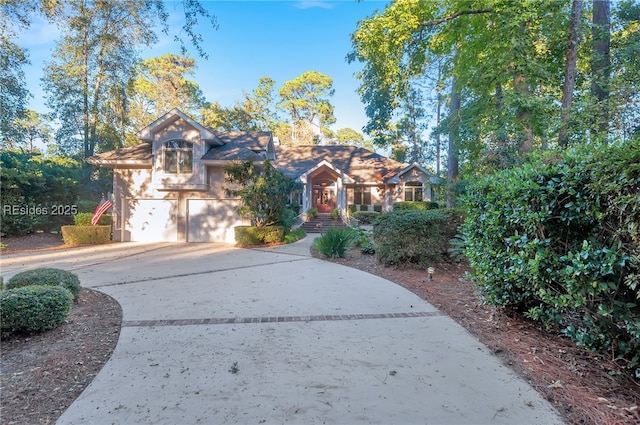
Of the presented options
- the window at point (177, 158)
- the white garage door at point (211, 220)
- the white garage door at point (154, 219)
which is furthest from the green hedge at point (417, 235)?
the white garage door at point (154, 219)

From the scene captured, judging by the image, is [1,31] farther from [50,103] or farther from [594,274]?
[594,274]

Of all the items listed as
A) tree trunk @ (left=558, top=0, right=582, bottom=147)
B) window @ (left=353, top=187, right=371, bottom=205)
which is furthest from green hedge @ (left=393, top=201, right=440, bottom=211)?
tree trunk @ (left=558, top=0, right=582, bottom=147)

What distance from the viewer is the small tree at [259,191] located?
13039mm

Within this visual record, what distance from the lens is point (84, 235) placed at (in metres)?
13.4

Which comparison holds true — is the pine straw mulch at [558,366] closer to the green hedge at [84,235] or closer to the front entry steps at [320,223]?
the front entry steps at [320,223]

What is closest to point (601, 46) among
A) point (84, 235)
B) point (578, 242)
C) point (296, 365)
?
point (578, 242)

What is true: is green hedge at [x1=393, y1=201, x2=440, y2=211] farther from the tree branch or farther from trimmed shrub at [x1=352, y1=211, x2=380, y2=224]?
the tree branch

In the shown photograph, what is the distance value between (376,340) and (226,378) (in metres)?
1.79

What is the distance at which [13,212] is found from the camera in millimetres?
13172

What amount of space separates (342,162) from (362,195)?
13.1 ft

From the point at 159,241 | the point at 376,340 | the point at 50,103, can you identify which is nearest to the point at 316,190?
the point at 159,241

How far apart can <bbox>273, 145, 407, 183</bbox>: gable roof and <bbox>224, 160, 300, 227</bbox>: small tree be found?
9122mm

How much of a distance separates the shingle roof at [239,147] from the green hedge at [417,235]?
321 inches

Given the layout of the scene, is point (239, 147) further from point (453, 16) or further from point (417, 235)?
point (417, 235)
